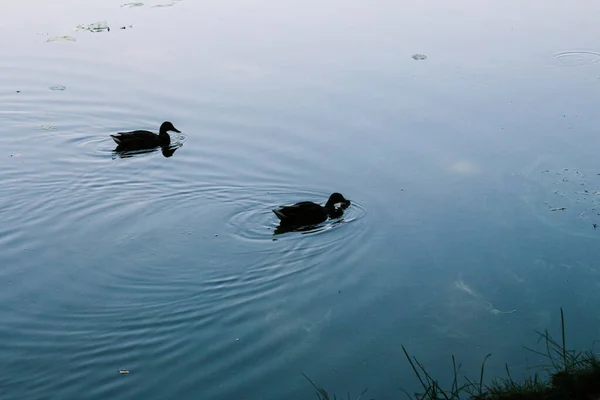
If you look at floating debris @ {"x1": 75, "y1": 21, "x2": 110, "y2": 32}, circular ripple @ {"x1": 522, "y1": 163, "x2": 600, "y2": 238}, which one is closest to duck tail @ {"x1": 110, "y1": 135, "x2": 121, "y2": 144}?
circular ripple @ {"x1": 522, "y1": 163, "x2": 600, "y2": 238}

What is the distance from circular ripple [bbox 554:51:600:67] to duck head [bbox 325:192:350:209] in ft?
23.8

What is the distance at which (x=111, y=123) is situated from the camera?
523 inches

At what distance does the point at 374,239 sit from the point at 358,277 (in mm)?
991

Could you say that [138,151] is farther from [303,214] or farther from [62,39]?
[62,39]

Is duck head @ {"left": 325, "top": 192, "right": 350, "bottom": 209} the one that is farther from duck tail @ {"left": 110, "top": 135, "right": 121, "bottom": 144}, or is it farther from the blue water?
duck tail @ {"left": 110, "top": 135, "right": 121, "bottom": 144}

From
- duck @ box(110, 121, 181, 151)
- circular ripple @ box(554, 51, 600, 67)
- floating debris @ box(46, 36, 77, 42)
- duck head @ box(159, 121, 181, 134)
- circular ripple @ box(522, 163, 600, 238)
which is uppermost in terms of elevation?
floating debris @ box(46, 36, 77, 42)

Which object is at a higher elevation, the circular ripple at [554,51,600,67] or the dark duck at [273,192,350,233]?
the circular ripple at [554,51,600,67]

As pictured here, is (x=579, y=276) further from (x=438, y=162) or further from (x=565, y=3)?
(x=565, y=3)

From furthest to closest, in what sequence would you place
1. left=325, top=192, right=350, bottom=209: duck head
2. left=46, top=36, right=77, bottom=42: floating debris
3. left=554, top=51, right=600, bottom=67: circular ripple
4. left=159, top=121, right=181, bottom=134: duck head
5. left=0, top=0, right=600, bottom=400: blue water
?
left=46, top=36, right=77, bottom=42: floating debris → left=554, top=51, right=600, bottom=67: circular ripple → left=159, top=121, right=181, bottom=134: duck head → left=325, top=192, right=350, bottom=209: duck head → left=0, top=0, right=600, bottom=400: blue water

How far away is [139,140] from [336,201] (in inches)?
152

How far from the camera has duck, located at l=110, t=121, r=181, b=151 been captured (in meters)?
12.4

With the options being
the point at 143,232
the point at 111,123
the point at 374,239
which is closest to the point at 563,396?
the point at 374,239

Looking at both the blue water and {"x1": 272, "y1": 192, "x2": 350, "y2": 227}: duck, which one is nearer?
the blue water

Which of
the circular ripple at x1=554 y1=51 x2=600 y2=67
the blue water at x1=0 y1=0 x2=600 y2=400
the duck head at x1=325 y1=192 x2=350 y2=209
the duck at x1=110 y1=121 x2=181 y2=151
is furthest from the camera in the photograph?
the circular ripple at x1=554 y1=51 x2=600 y2=67
